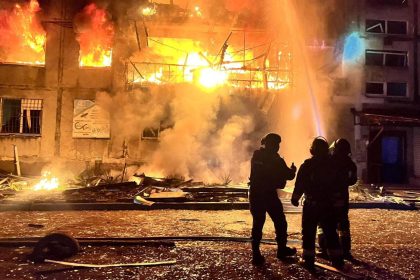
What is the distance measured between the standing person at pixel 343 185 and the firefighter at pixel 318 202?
0.14 meters

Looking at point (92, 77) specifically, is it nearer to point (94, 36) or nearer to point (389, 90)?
point (94, 36)

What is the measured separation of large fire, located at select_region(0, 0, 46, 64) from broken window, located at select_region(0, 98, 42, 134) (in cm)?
190

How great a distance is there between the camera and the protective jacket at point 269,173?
530 centimetres

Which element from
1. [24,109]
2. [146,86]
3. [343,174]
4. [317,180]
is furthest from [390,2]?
[24,109]

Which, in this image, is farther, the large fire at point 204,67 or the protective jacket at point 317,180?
the large fire at point 204,67

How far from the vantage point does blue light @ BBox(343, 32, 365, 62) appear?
62.0ft

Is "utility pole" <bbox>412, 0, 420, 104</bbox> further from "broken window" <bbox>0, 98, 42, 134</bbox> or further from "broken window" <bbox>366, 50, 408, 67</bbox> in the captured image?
"broken window" <bbox>0, 98, 42, 134</bbox>

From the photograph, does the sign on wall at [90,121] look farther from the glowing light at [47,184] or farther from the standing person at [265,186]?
the standing person at [265,186]

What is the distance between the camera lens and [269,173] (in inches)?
209

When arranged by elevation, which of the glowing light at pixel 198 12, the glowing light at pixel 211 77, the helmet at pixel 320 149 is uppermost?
the glowing light at pixel 198 12

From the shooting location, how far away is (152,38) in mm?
17062

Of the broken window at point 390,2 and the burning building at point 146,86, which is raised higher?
the broken window at point 390,2

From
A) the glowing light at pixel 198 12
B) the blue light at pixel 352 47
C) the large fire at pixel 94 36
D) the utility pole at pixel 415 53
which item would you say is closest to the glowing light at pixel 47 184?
the large fire at pixel 94 36

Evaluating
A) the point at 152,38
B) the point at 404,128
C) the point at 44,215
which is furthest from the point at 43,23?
the point at 404,128
